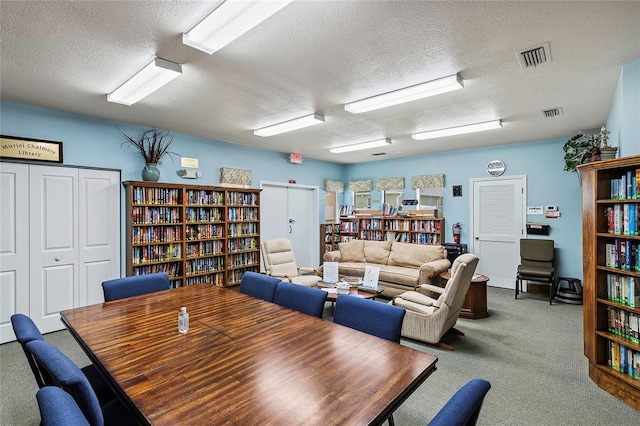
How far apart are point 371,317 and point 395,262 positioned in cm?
373

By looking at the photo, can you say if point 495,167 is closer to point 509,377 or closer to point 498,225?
point 498,225

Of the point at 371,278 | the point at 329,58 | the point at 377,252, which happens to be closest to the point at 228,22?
the point at 329,58

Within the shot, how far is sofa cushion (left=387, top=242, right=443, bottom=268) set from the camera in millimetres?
5301

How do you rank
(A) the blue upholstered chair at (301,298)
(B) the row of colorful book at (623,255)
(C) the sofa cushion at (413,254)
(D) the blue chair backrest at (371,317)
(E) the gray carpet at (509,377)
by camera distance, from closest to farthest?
(D) the blue chair backrest at (371,317) < (E) the gray carpet at (509,377) < (A) the blue upholstered chair at (301,298) < (B) the row of colorful book at (623,255) < (C) the sofa cushion at (413,254)

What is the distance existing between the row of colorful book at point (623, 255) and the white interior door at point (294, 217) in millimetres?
5187

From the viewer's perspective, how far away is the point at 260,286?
2912 mm

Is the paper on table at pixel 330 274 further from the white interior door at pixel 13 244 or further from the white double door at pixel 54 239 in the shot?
the white interior door at pixel 13 244

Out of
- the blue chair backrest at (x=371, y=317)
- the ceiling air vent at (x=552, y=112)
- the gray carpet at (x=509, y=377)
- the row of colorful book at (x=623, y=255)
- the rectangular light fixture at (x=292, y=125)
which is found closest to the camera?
the blue chair backrest at (x=371, y=317)

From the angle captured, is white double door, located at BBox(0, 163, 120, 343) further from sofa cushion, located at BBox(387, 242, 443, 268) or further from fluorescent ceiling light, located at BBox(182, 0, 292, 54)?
sofa cushion, located at BBox(387, 242, 443, 268)

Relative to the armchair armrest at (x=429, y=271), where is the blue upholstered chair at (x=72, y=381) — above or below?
above

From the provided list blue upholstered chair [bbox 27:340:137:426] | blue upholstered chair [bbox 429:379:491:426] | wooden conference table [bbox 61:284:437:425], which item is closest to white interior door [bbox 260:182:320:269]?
wooden conference table [bbox 61:284:437:425]

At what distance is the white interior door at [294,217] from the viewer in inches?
260

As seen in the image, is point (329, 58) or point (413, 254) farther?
point (413, 254)

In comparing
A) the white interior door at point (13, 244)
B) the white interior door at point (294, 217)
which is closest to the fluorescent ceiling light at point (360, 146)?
the white interior door at point (294, 217)
